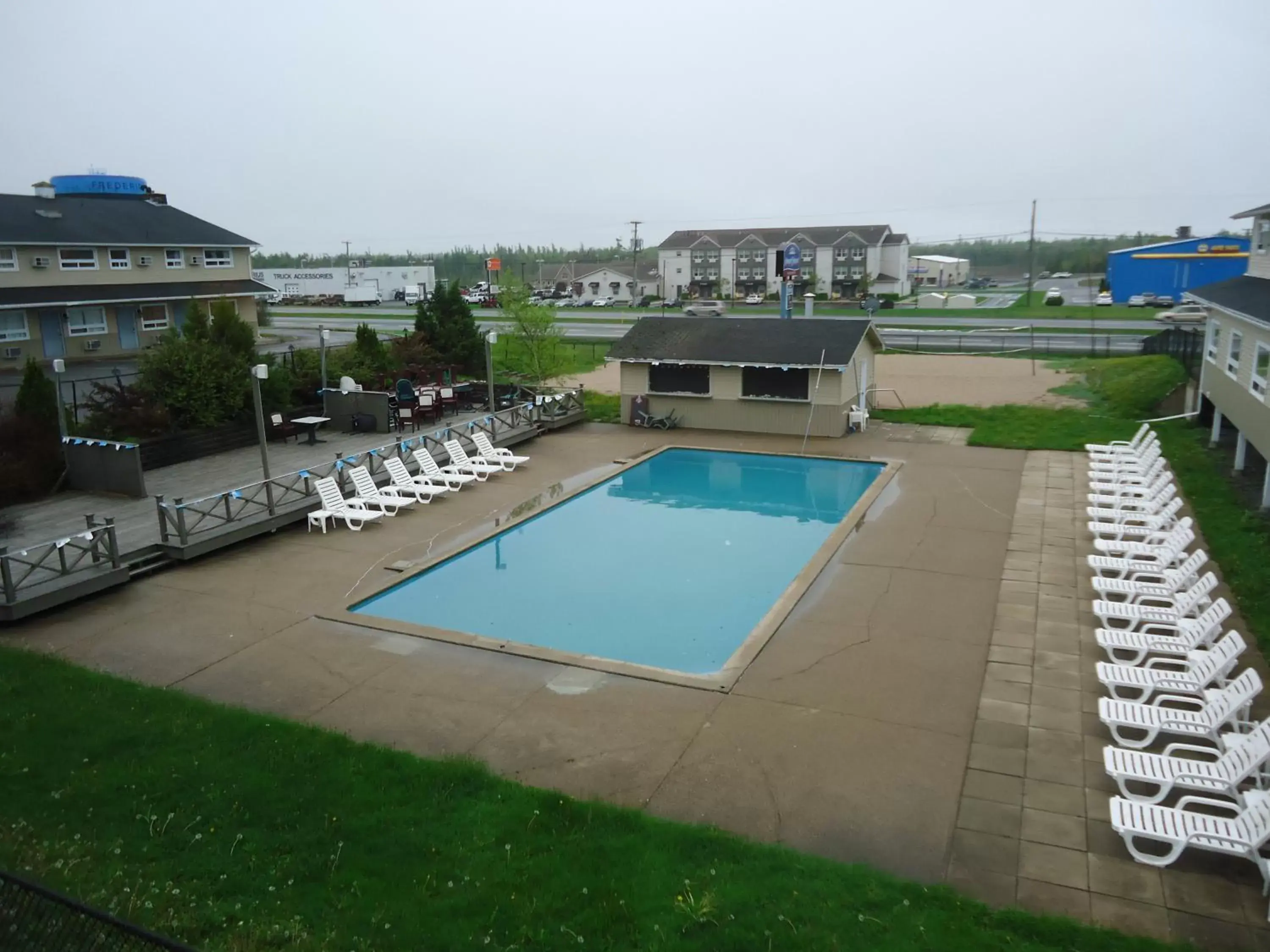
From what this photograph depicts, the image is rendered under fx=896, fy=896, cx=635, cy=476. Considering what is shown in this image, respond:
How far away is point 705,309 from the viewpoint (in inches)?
2687

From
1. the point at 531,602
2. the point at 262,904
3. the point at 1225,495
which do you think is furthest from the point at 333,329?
the point at 262,904

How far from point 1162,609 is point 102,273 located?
40.7 metres

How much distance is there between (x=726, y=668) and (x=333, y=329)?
4964 cm

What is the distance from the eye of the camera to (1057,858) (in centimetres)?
722

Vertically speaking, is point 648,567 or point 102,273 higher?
point 102,273

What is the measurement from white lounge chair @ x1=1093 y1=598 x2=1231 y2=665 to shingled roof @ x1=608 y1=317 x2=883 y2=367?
45.7 ft

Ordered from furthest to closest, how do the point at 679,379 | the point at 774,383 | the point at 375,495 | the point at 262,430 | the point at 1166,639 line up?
1. the point at 679,379
2. the point at 774,383
3. the point at 375,495
4. the point at 262,430
5. the point at 1166,639

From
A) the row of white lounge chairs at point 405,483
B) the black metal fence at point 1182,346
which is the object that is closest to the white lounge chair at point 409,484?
the row of white lounge chairs at point 405,483

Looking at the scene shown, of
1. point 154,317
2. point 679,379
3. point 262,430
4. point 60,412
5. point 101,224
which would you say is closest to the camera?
point 262,430

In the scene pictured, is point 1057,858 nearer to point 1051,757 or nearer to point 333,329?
point 1051,757

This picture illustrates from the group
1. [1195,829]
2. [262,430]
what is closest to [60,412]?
[262,430]

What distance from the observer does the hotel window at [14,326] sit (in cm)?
3278

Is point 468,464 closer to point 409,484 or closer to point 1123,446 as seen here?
point 409,484

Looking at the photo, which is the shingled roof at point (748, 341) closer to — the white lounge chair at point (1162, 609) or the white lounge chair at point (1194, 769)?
the white lounge chair at point (1162, 609)
